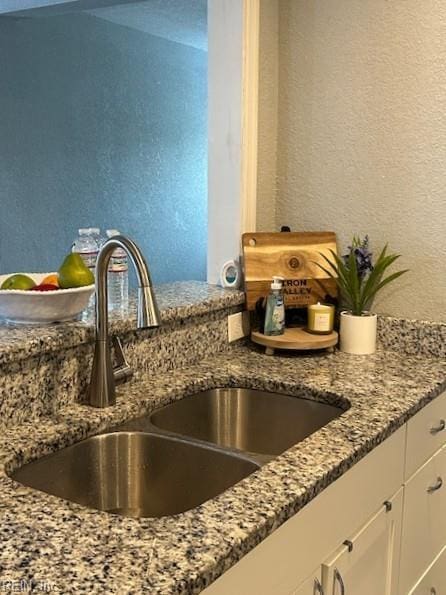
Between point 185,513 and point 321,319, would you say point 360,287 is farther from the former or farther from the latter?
point 185,513

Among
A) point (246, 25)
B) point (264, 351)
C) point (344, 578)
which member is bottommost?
point (344, 578)

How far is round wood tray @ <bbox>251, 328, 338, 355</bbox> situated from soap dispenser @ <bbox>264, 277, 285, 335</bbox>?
0.07 ft

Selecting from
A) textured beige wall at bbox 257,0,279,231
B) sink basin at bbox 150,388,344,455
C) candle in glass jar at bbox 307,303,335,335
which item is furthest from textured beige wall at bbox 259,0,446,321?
sink basin at bbox 150,388,344,455

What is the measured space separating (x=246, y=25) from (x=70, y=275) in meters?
0.92

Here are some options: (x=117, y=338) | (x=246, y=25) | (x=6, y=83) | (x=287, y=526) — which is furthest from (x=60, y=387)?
(x=6, y=83)

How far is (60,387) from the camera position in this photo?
1388mm

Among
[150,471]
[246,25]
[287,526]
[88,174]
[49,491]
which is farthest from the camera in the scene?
[88,174]

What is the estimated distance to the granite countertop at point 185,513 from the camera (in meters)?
0.82

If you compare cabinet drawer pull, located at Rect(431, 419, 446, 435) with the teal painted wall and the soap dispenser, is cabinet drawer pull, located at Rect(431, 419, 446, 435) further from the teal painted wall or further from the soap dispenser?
the teal painted wall

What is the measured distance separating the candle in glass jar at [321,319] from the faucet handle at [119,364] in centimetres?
60

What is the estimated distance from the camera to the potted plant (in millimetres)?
1843

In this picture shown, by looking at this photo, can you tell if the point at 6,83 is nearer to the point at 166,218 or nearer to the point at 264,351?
the point at 166,218

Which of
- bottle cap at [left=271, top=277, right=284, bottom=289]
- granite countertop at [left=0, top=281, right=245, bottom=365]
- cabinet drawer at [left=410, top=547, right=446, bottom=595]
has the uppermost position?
bottle cap at [left=271, top=277, right=284, bottom=289]

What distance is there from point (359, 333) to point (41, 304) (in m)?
0.89
